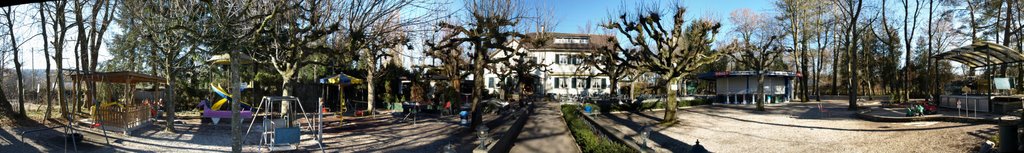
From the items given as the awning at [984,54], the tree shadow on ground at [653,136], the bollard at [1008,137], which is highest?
the awning at [984,54]

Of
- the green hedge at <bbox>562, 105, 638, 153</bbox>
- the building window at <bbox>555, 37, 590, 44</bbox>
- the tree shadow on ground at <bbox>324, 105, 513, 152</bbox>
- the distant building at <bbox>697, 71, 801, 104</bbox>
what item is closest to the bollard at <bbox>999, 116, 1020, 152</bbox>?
the green hedge at <bbox>562, 105, 638, 153</bbox>

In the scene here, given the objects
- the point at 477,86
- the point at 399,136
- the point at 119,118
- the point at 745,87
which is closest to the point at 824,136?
the point at 477,86

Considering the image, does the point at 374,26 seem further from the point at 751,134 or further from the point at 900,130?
the point at 900,130

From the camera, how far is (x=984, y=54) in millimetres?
17000

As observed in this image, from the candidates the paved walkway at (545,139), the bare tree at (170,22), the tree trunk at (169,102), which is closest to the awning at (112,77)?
the tree trunk at (169,102)

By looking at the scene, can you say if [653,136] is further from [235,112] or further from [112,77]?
[112,77]

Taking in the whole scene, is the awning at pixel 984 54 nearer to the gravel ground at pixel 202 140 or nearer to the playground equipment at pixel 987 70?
the playground equipment at pixel 987 70

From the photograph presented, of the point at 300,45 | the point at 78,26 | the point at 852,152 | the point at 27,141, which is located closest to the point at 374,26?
the point at 300,45

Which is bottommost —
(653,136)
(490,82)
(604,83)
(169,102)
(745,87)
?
(653,136)

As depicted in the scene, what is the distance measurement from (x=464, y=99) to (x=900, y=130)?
69.7 feet

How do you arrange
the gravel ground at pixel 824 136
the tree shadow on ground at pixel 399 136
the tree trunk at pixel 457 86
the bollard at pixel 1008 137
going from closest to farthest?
1. the bollard at pixel 1008 137
2. the gravel ground at pixel 824 136
3. the tree shadow on ground at pixel 399 136
4. the tree trunk at pixel 457 86

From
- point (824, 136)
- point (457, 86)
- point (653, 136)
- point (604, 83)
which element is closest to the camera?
point (824, 136)

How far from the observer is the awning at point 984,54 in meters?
15.7

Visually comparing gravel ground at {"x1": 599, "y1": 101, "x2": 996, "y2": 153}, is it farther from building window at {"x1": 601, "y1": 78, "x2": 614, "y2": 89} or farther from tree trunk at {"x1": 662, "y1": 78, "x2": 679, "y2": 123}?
building window at {"x1": 601, "y1": 78, "x2": 614, "y2": 89}
